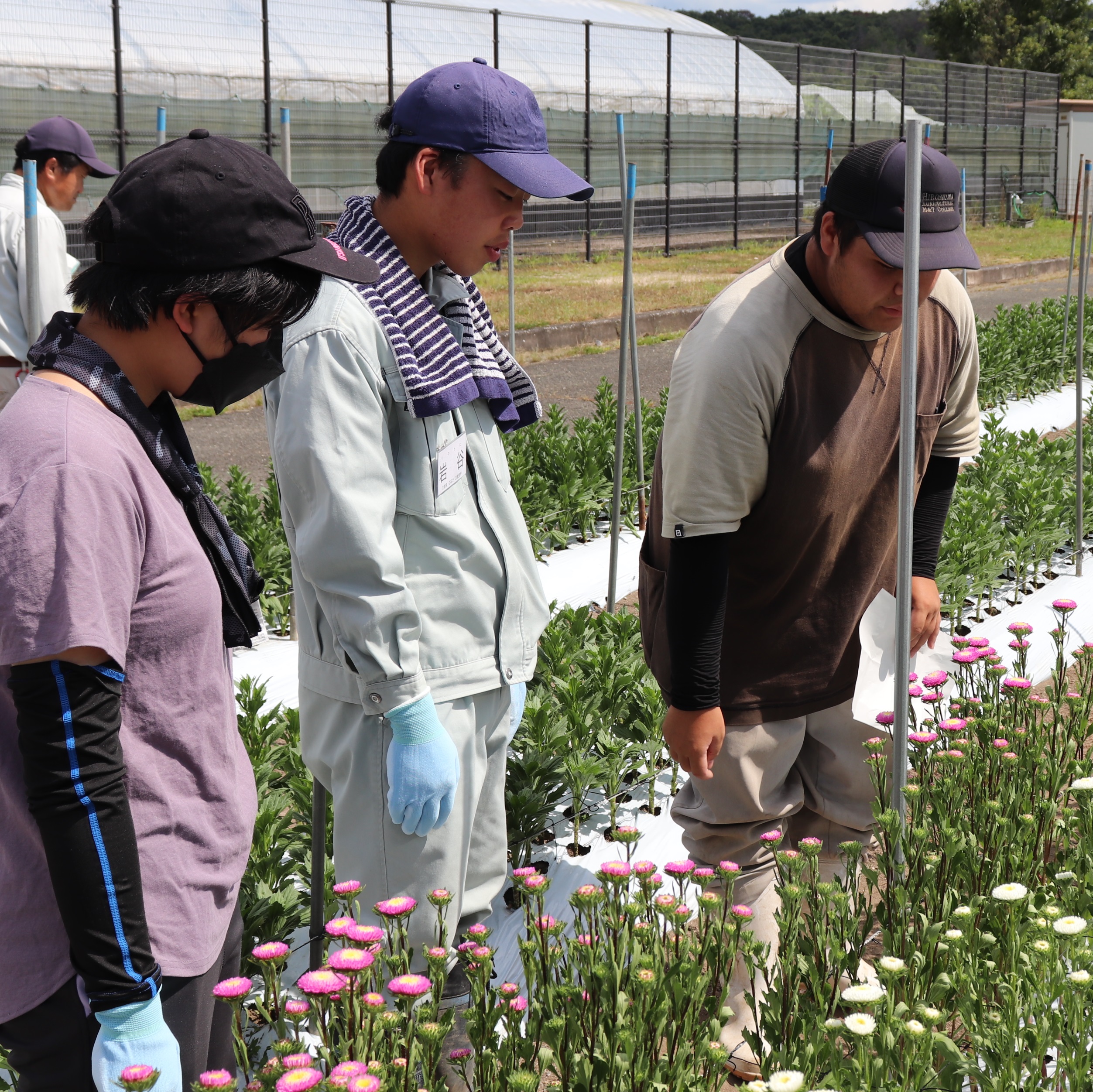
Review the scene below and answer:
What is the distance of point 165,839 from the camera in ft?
4.65

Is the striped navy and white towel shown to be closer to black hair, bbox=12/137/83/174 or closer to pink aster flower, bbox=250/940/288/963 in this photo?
pink aster flower, bbox=250/940/288/963

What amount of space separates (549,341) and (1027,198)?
20030mm

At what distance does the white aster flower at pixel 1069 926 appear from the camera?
5.12 ft

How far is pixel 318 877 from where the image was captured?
2283 millimetres

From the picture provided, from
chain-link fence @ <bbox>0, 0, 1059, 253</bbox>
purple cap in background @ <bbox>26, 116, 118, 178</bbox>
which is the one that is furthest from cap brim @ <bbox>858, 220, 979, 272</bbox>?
chain-link fence @ <bbox>0, 0, 1059, 253</bbox>

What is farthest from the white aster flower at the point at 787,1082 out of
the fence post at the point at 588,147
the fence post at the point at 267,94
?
the fence post at the point at 588,147

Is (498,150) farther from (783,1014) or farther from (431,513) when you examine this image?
(783,1014)

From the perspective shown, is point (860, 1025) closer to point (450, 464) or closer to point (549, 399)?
point (450, 464)

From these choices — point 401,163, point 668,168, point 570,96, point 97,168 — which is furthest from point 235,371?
point 570,96

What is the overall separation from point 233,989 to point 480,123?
1.32 metres

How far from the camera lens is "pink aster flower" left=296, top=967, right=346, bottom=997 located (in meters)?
1.33

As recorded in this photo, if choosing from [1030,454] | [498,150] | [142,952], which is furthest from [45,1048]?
[1030,454]

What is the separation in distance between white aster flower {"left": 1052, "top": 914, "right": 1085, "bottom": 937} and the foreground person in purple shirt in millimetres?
1061

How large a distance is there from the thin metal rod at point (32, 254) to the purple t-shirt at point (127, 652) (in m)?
3.04
